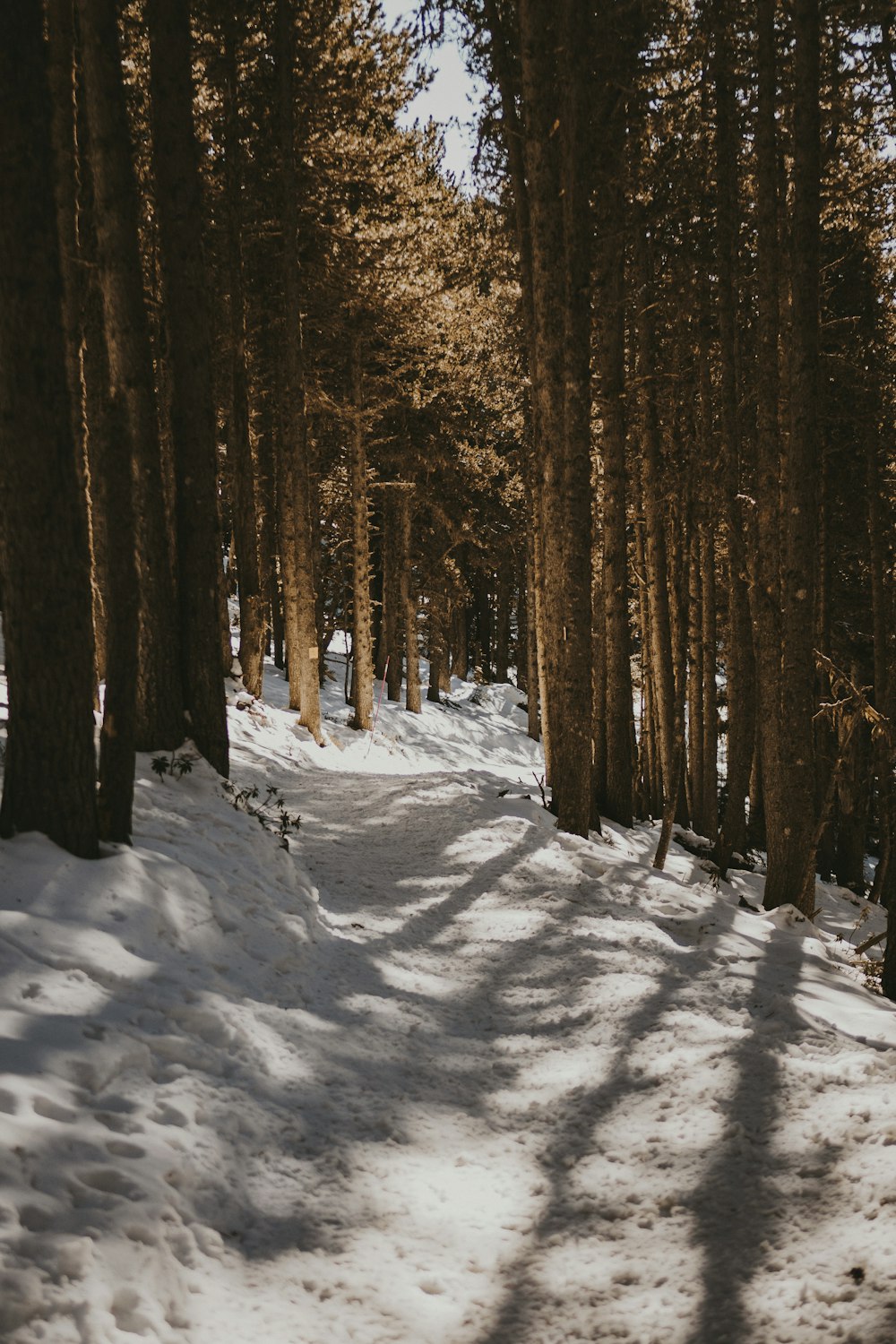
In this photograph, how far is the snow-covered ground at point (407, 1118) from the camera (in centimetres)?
278

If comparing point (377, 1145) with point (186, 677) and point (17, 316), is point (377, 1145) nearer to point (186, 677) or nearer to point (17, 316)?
point (17, 316)

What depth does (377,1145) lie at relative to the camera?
12.2 feet

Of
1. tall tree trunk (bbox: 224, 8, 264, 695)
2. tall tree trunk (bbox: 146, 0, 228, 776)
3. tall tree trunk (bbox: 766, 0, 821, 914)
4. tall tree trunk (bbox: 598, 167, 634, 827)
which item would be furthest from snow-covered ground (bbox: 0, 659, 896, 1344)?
tall tree trunk (bbox: 224, 8, 264, 695)

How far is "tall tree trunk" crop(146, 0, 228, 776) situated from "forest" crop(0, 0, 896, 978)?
3cm

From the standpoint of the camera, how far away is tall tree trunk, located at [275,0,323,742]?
14.6m

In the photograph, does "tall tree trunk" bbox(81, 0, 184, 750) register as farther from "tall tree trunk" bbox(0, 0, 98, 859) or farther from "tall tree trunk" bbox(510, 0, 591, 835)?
"tall tree trunk" bbox(510, 0, 591, 835)

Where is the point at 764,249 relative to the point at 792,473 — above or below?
above

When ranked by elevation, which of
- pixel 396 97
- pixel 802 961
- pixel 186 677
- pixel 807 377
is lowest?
pixel 802 961

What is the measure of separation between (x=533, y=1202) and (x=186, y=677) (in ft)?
18.8

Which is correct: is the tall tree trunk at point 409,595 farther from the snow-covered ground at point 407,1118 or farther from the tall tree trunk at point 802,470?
the snow-covered ground at point 407,1118

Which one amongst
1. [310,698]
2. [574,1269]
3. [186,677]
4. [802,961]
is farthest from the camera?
[310,698]

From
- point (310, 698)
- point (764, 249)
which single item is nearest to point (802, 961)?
point (764, 249)

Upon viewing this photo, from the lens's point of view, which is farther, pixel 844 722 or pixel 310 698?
pixel 310 698

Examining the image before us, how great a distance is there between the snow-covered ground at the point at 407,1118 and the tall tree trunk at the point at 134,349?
4.65 ft
